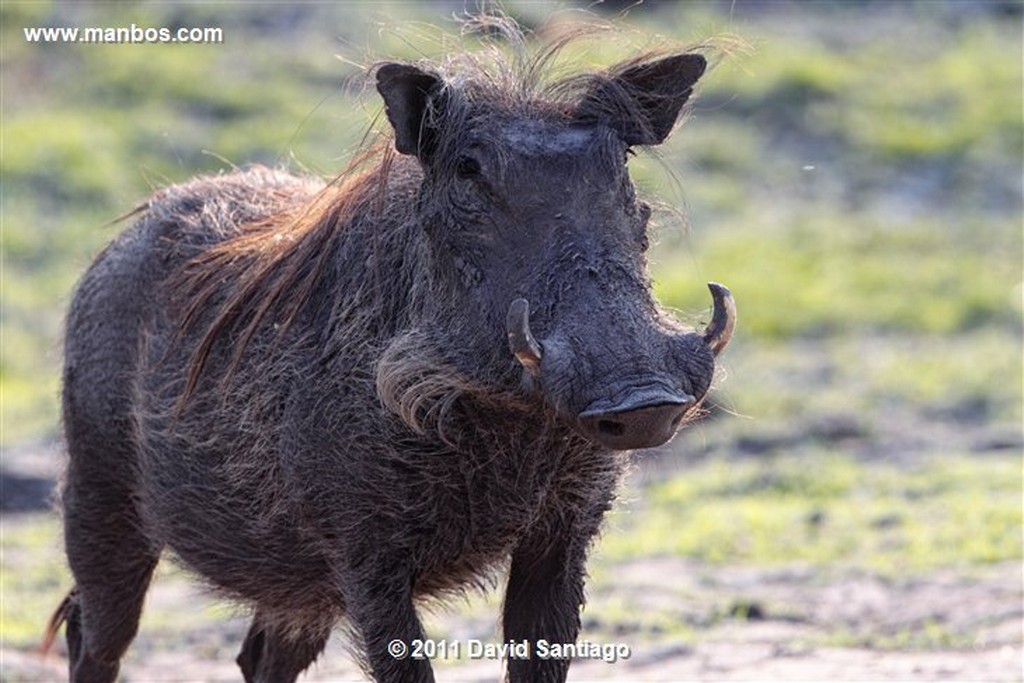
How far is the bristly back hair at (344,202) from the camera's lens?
4.61 meters

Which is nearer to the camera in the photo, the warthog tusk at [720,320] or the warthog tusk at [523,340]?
the warthog tusk at [523,340]

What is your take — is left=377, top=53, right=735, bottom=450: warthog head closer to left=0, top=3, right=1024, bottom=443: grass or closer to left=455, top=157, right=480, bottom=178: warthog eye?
left=455, top=157, right=480, bottom=178: warthog eye

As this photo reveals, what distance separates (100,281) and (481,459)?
209cm

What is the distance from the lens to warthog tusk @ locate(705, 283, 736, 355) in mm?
4230

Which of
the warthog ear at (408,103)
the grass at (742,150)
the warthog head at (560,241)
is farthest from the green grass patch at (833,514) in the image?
the warthog ear at (408,103)

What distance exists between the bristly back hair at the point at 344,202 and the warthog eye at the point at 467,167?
8 centimetres

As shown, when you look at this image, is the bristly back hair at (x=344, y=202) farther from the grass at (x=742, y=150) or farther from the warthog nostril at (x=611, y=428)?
the grass at (x=742, y=150)

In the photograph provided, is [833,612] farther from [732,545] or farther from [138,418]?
[138,418]

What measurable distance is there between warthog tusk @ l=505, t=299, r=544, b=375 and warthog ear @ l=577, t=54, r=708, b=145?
0.68m

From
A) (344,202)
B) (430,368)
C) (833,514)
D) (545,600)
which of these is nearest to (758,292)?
(833,514)

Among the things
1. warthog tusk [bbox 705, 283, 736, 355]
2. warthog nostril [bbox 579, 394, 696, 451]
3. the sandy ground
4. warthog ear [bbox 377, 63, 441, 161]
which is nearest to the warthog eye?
Answer: warthog ear [bbox 377, 63, 441, 161]

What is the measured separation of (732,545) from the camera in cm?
922

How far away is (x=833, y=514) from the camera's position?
9.58 metres

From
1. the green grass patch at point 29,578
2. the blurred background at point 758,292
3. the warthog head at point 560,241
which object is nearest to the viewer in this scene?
the warthog head at point 560,241
